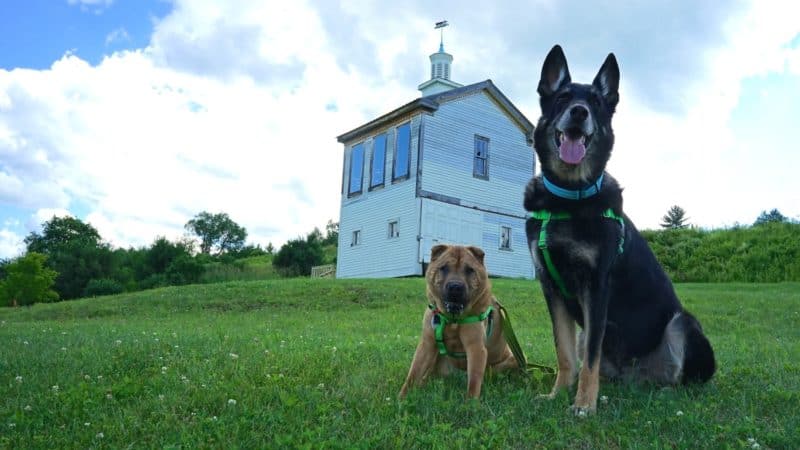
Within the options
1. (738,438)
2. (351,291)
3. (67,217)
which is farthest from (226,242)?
(738,438)

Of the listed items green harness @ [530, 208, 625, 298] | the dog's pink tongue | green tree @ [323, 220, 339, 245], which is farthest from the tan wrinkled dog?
green tree @ [323, 220, 339, 245]

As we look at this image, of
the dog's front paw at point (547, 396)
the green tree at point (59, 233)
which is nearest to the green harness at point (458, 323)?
the dog's front paw at point (547, 396)

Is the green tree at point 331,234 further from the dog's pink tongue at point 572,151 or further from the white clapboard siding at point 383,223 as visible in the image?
the dog's pink tongue at point 572,151

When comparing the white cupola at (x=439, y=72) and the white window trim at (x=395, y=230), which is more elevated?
the white cupola at (x=439, y=72)

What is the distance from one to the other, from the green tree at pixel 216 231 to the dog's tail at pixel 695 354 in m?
78.0

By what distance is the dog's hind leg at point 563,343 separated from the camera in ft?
16.3

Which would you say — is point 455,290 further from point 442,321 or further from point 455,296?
point 442,321

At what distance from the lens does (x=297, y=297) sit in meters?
18.4

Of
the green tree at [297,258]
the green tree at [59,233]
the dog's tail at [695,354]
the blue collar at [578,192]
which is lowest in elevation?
the dog's tail at [695,354]

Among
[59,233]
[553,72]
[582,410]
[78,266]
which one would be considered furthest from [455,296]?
[59,233]

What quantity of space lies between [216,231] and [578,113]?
79.8 metres

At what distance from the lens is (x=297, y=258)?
132 feet

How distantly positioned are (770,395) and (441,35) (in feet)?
94.4

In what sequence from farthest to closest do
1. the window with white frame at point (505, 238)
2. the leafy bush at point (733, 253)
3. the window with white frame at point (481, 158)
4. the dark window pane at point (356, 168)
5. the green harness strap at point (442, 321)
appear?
the dark window pane at point (356, 168) → the window with white frame at point (505, 238) → the window with white frame at point (481, 158) → the leafy bush at point (733, 253) → the green harness strap at point (442, 321)
